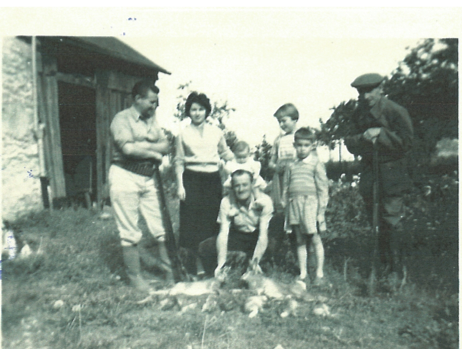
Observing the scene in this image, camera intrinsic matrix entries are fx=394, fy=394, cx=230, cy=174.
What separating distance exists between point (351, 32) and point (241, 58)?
0.92 m

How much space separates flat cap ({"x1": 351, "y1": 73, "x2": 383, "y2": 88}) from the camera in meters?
3.20

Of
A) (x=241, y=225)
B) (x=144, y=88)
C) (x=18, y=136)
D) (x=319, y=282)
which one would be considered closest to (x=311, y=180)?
(x=241, y=225)

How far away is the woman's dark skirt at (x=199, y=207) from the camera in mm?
3346

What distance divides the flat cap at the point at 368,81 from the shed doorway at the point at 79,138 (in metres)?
3.26

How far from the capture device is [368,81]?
320 centimetres

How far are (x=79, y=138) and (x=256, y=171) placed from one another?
3450 mm

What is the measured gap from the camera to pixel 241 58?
3.27 meters

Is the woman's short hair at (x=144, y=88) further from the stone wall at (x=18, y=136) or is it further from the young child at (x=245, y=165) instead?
the stone wall at (x=18, y=136)

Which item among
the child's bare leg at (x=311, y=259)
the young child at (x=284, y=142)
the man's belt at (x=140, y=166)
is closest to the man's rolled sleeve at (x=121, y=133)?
the man's belt at (x=140, y=166)

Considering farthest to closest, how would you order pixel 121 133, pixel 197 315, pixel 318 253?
pixel 318 253 → pixel 121 133 → pixel 197 315

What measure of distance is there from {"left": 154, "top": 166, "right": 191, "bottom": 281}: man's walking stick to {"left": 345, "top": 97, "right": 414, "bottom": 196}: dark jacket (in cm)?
167

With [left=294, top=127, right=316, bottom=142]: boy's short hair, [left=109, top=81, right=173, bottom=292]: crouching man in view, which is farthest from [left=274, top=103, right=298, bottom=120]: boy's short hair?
[left=109, top=81, right=173, bottom=292]: crouching man

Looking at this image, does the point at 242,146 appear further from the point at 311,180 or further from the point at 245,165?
the point at 311,180

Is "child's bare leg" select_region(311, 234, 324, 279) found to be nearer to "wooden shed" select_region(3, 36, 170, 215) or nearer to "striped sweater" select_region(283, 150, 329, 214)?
"striped sweater" select_region(283, 150, 329, 214)
